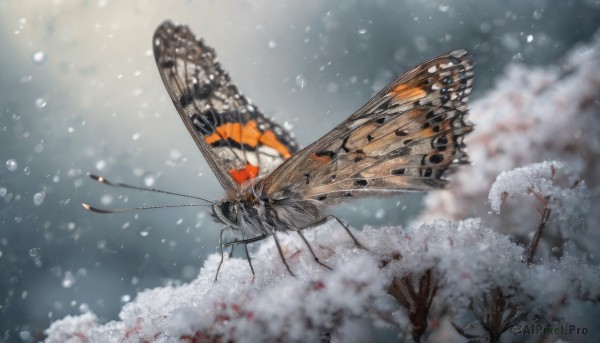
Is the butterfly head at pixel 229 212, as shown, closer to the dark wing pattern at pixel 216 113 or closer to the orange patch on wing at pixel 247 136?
the dark wing pattern at pixel 216 113

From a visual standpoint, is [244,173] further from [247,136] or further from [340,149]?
[340,149]

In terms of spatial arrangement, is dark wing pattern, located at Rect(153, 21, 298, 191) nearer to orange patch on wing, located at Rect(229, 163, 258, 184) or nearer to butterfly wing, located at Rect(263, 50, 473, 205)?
orange patch on wing, located at Rect(229, 163, 258, 184)

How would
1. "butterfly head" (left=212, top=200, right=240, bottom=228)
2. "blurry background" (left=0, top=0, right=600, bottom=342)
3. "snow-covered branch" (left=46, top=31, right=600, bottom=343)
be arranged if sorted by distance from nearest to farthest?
"snow-covered branch" (left=46, top=31, right=600, bottom=343)
"butterfly head" (left=212, top=200, right=240, bottom=228)
"blurry background" (left=0, top=0, right=600, bottom=342)

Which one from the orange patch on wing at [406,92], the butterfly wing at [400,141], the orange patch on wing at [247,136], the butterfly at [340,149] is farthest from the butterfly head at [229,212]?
the orange patch on wing at [406,92]

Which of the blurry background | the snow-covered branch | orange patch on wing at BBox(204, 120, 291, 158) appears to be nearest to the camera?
the snow-covered branch

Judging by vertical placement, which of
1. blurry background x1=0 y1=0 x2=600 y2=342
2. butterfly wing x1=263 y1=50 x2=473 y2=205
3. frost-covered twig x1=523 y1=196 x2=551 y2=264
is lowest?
frost-covered twig x1=523 y1=196 x2=551 y2=264

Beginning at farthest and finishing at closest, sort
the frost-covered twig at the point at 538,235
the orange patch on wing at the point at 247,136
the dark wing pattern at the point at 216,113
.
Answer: the orange patch on wing at the point at 247,136
the dark wing pattern at the point at 216,113
the frost-covered twig at the point at 538,235

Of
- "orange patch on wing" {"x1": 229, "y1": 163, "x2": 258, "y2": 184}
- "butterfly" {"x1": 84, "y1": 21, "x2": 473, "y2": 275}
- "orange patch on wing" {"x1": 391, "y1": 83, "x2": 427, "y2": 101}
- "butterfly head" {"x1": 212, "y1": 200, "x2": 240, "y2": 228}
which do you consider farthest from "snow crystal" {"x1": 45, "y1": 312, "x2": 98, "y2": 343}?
"orange patch on wing" {"x1": 391, "y1": 83, "x2": 427, "y2": 101}
